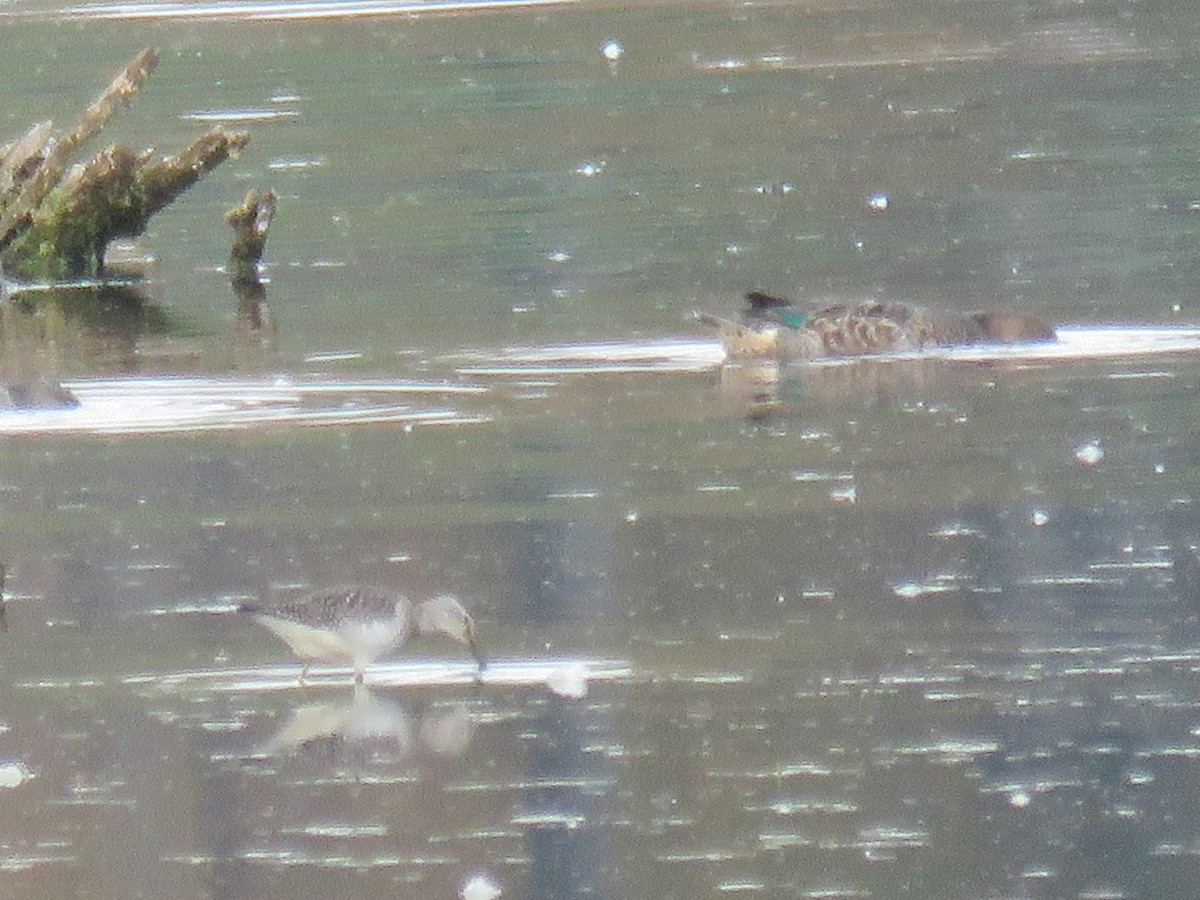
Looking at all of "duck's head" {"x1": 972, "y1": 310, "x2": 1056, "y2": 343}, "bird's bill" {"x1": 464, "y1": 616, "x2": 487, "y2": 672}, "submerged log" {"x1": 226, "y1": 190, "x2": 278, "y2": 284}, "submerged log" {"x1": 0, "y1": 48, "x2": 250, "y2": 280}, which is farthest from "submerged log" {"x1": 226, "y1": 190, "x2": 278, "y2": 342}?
"bird's bill" {"x1": 464, "y1": 616, "x2": 487, "y2": 672}

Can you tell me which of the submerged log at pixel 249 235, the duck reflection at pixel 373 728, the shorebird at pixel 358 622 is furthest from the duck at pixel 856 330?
the duck reflection at pixel 373 728

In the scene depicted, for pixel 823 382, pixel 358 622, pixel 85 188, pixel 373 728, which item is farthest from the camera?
pixel 85 188

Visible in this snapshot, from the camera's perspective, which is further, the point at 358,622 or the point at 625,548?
the point at 625,548

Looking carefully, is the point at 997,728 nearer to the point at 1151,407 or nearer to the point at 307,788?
the point at 307,788

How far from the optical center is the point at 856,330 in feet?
47.1

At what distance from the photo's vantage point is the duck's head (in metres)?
14.4

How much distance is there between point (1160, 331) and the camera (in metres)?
14.6

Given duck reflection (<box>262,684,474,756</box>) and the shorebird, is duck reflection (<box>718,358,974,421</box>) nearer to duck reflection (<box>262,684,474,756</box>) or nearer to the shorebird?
the shorebird

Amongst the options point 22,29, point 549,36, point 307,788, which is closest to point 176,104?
point 549,36

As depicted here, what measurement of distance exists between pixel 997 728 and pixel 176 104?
859 inches

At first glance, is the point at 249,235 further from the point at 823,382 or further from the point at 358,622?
the point at 358,622

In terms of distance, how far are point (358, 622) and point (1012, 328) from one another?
648 centimetres

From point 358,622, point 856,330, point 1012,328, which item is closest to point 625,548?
point 358,622

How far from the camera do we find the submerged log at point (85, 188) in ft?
56.6
